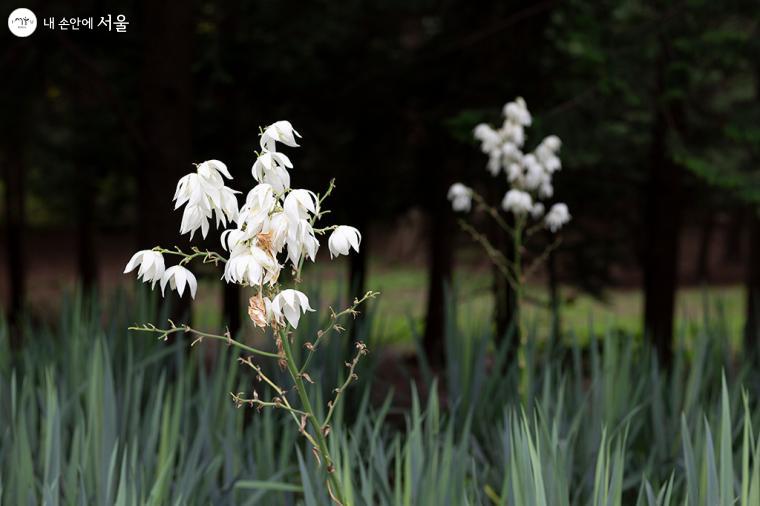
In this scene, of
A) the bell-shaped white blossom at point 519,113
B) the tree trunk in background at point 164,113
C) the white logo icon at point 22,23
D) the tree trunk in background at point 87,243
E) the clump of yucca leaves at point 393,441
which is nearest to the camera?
the clump of yucca leaves at point 393,441

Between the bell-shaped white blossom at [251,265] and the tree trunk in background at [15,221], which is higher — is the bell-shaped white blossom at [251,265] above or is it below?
below

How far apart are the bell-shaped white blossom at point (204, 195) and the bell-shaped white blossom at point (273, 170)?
8 centimetres

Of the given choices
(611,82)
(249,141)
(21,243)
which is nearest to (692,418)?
(611,82)

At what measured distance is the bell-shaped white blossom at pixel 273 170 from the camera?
2.01 metres

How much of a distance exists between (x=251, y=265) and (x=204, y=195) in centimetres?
21

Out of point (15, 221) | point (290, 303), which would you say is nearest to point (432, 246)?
point (15, 221)

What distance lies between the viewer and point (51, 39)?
758 centimetres

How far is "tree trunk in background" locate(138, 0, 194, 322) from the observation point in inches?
265

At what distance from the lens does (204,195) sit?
78.1 inches

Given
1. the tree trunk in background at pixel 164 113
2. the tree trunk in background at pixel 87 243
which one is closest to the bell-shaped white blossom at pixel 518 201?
the tree trunk in background at pixel 164 113

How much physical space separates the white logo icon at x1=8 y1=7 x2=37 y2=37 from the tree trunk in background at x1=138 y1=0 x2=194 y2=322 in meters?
1.14

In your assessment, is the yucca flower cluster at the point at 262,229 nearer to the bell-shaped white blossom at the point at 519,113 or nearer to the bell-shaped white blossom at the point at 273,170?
the bell-shaped white blossom at the point at 273,170

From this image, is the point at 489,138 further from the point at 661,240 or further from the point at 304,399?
the point at 661,240

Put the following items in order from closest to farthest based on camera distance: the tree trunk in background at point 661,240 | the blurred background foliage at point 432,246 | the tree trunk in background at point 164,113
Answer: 1. the blurred background foliage at point 432,246
2. the tree trunk in background at point 164,113
3. the tree trunk in background at point 661,240
